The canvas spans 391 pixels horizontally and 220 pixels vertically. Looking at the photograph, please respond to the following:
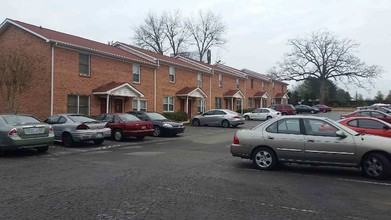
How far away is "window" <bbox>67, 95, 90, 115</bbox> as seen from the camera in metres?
22.1

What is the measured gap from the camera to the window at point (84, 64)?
22.9 m

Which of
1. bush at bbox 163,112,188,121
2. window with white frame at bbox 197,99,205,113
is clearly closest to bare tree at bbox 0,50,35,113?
bush at bbox 163,112,188,121

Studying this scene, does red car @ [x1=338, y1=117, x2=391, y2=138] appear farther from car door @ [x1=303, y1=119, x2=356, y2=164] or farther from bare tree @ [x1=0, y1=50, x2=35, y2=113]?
bare tree @ [x1=0, y1=50, x2=35, y2=113]

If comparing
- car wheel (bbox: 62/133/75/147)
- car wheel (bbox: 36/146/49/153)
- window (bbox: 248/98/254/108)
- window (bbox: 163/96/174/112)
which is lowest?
car wheel (bbox: 36/146/49/153)

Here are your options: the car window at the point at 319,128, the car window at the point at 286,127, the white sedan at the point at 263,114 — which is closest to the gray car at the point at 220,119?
the white sedan at the point at 263,114

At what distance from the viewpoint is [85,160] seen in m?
11.3

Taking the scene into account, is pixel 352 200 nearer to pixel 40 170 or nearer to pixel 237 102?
pixel 40 170

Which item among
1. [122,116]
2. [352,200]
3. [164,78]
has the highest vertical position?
[164,78]

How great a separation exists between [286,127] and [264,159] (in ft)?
3.33

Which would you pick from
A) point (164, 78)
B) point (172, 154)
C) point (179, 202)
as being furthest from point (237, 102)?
point (179, 202)

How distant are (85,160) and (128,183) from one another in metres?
4.11

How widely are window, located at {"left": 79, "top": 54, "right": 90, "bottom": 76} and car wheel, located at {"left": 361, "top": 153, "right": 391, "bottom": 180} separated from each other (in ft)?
60.1

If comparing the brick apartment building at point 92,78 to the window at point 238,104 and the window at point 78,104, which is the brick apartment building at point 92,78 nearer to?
the window at point 78,104

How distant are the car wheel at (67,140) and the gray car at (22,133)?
188 centimetres
